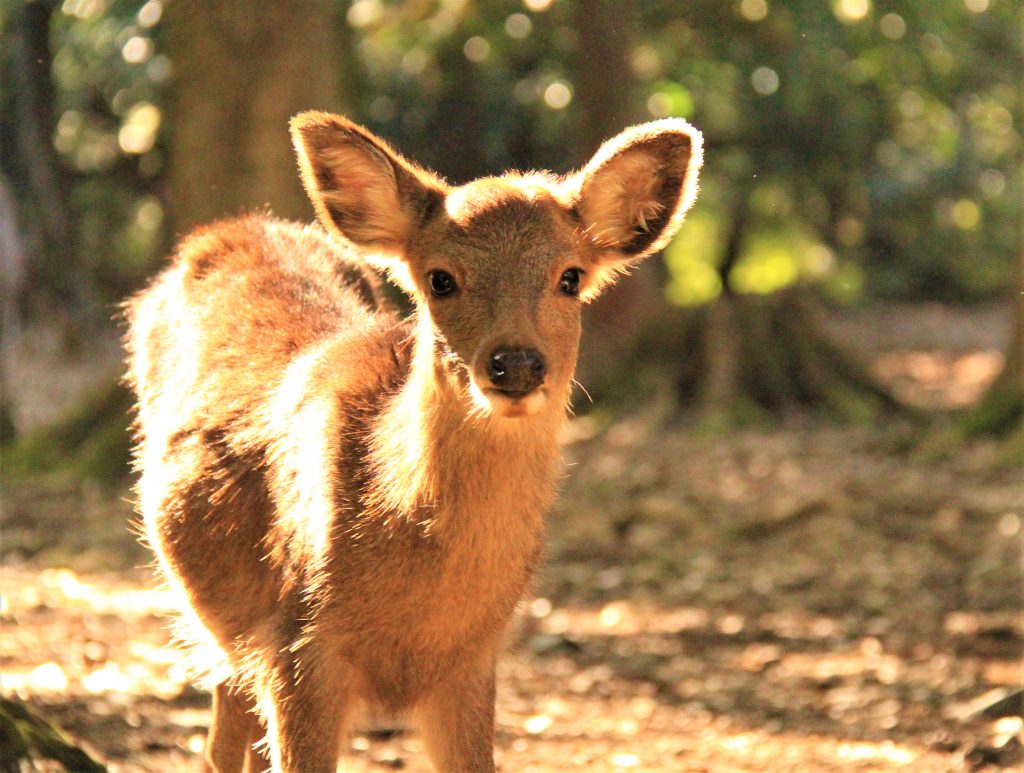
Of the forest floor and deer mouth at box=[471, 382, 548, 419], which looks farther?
the forest floor

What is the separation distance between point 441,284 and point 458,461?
486 mm

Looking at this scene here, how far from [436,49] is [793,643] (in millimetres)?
9335

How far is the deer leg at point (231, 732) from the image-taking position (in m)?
4.90

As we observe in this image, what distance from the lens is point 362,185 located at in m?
4.41

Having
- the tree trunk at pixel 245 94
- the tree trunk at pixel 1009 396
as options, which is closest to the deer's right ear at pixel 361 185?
the tree trunk at pixel 245 94

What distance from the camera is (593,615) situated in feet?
25.2

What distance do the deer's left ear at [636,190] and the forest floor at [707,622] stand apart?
116 centimetres

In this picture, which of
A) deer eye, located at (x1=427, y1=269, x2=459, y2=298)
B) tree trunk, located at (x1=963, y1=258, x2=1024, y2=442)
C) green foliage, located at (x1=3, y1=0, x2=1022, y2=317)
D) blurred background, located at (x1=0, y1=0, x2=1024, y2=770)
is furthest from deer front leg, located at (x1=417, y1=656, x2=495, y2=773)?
tree trunk, located at (x1=963, y1=258, x2=1024, y2=442)

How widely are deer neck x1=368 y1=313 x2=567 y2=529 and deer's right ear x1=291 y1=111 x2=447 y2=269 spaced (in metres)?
0.42

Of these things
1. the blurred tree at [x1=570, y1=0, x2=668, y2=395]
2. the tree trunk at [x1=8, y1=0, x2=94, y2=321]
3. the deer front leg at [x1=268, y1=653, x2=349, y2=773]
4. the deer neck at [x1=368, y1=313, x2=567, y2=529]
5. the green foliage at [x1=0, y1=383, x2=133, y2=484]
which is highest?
the tree trunk at [x1=8, y1=0, x2=94, y2=321]

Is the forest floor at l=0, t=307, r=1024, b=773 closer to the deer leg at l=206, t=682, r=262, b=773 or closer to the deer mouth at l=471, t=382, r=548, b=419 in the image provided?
the deer leg at l=206, t=682, r=262, b=773

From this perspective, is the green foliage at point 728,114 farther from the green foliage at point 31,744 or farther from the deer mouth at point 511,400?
the deer mouth at point 511,400

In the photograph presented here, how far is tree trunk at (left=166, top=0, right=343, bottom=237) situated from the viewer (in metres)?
7.90

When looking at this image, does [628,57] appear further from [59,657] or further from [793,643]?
[59,657]
